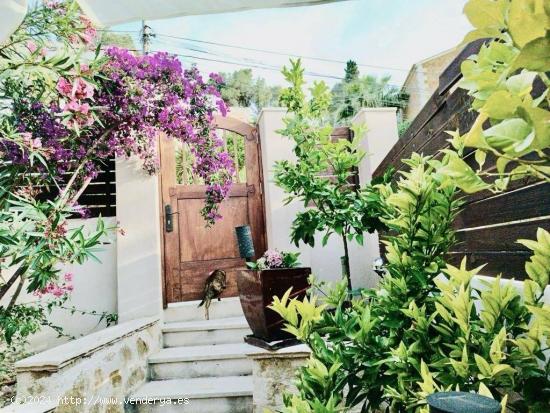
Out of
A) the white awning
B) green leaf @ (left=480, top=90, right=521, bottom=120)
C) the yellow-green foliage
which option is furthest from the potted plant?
green leaf @ (left=480, top=90, right=521, bottom=120)

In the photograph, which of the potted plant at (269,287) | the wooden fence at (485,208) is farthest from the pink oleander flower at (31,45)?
the wooden fence at (485,208)

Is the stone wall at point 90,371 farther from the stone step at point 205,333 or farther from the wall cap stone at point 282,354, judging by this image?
the wall cap stone at point 282,354

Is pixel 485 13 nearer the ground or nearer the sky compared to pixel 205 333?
nearer the sky

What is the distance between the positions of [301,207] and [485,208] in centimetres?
301

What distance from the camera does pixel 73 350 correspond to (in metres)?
2.43

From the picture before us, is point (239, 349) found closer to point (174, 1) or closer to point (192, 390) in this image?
point (192, 390)

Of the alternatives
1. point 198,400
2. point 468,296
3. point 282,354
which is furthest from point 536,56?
point 198,400

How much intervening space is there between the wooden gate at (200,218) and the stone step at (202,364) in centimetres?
104

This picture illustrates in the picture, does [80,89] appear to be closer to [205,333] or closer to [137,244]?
[137,244]

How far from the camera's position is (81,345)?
2.59 metres

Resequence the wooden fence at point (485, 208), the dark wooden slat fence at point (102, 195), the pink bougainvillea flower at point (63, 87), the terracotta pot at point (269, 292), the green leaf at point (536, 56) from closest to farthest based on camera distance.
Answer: the green leaf at point (536, 56), the wooden fence at point (485, 208), the pink bougainvillea flower at point (63, 87), the terracotta pot at point (269, 292), the dark wooden slat fence at point (102, 195)

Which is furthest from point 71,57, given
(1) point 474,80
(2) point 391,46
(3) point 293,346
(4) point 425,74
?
(4) point 425,74

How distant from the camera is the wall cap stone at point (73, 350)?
213cm

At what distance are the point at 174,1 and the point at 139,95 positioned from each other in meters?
1.44
